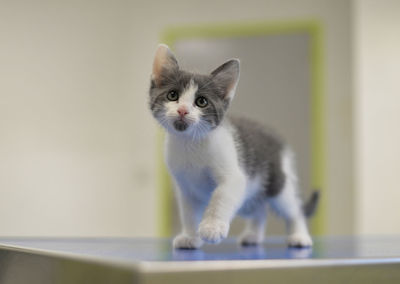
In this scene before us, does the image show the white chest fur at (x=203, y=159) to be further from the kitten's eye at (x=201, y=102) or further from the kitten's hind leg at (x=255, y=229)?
the kitten's hind leg at (x=255, y=229)

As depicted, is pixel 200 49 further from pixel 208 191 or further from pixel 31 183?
pixel 208 191

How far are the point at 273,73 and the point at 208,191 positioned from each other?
263 cm

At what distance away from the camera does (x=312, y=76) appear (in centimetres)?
335

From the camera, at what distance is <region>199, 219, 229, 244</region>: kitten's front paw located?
71 cm

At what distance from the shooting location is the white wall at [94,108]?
2240 mm

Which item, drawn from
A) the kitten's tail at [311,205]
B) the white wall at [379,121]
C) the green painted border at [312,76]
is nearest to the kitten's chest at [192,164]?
the kitten's tail at [311,205]

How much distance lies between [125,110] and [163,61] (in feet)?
9.08

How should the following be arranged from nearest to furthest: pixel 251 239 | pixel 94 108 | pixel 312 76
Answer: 1. pixel 251 239
2. pixel 94 108
3. pixel 312 76

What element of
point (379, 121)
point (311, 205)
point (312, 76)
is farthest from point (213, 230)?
point (312, 76)

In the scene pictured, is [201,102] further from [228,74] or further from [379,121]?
[379,121]

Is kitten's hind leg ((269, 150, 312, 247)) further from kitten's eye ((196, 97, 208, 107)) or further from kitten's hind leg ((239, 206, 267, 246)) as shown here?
kitten's eye ((196, 97, 208, 107))

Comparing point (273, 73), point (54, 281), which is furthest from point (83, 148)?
point (54, 281)

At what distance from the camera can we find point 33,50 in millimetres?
2381

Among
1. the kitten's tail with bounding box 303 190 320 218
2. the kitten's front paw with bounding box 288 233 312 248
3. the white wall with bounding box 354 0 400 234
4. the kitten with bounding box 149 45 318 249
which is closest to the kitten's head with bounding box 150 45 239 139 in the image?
the kitten with bounding box 149 45 318 249
